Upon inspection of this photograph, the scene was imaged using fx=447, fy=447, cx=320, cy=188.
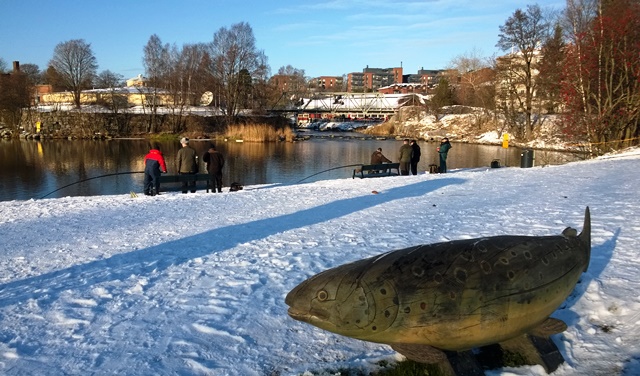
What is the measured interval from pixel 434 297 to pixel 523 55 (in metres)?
54.6

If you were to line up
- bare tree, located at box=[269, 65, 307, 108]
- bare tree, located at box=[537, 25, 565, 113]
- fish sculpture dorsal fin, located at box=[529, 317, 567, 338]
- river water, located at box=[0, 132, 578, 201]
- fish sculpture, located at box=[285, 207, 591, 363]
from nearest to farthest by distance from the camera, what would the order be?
fish sculpture, located at box=[285, 207, 591, 363], fish sculpture dorsal fin, located at box=[529, 317, 567, 338], river water, located at box=[0, 132, 578, 201], bare tree, located at box=[537, 25, 565, 113], bare tree, located at box=[269, 65, 307, 108]

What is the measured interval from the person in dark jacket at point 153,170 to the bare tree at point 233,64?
173 feet

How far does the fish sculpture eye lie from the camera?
3418mm

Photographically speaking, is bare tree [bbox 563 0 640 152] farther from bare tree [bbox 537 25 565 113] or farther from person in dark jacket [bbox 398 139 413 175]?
person in dark jacket [bbox 398 139 413 175]

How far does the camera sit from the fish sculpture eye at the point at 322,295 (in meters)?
3.42

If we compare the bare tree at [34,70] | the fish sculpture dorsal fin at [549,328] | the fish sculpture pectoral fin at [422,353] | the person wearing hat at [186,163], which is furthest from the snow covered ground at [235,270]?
the bare tree at [34,70]

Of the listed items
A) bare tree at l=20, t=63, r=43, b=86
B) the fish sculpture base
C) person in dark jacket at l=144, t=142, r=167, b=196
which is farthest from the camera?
bare tree at l=20, t=63, r=43, b=86

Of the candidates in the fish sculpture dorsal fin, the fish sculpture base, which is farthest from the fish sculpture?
the fish sculpture dorsal fin

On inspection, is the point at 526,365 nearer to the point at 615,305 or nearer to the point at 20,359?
the point at 615,305

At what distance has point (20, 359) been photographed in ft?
13.8

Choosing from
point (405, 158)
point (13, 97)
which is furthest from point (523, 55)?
point (13, 97)

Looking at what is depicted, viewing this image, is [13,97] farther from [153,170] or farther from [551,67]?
[551,67]

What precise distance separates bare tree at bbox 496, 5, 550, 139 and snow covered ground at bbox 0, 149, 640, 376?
42288mm

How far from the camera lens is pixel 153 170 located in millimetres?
14320
